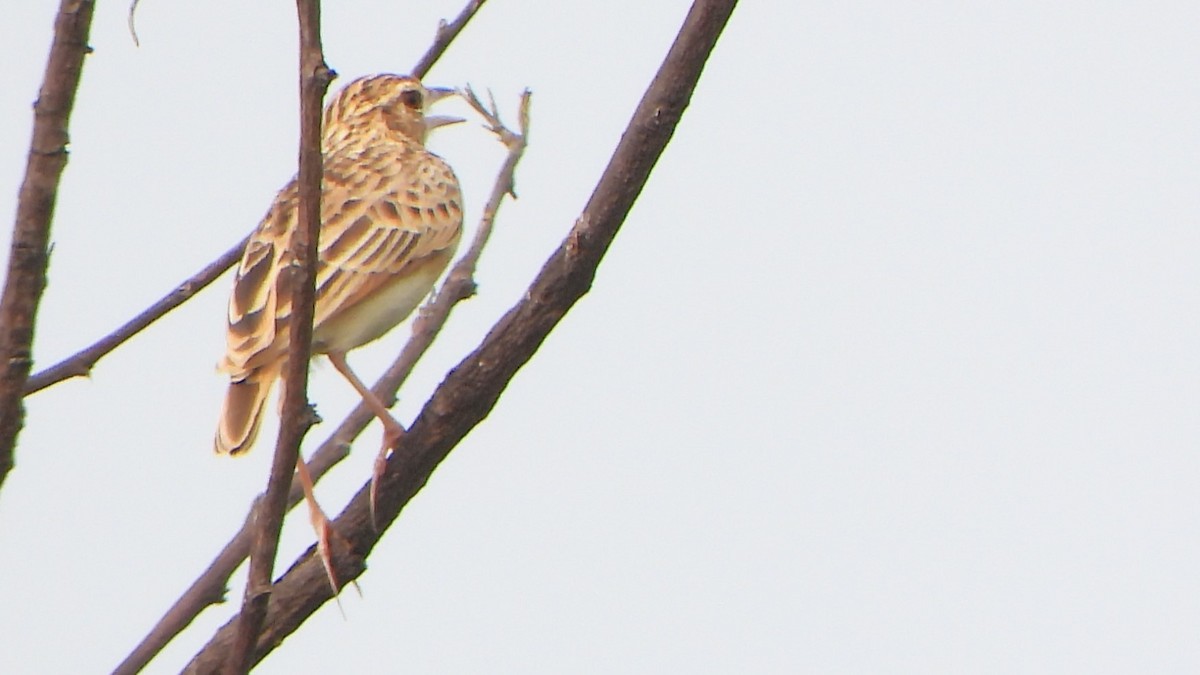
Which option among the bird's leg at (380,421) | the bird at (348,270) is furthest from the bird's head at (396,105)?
the bird's leg at (380,421)

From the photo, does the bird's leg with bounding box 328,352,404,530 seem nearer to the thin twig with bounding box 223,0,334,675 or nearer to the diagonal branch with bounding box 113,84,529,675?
the diagonal branch with bounding box 113,84,529,675

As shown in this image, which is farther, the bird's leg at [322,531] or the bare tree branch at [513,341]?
the bird's leg at [322,531]

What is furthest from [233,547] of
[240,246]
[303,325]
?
[303,325]

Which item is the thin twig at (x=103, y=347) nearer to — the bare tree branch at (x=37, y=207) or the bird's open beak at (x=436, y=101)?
the bare tree branch at (x=37, y=207)

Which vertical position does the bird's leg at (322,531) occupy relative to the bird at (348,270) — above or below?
below

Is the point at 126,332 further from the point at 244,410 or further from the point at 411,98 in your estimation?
the point at 411,98

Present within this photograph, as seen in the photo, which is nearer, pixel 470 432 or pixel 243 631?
pixel 243 631

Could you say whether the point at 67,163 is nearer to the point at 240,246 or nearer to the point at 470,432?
the point at 470,432
